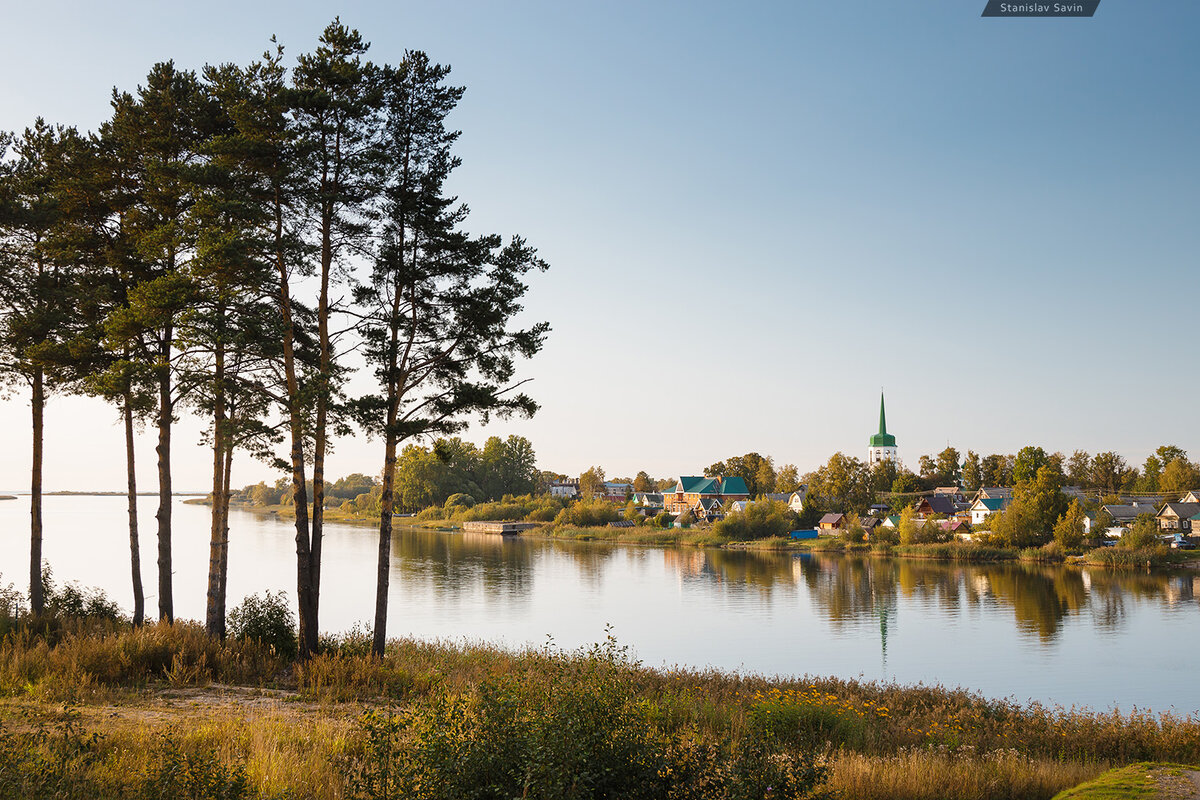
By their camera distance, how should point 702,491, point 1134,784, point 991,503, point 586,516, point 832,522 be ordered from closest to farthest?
point 1134,784
point 991,503
point 832,522
point 586,516
point 702,491

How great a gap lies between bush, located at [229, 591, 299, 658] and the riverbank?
674 millimetres

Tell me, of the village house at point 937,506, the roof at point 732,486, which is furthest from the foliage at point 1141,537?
the roof at point 732,486

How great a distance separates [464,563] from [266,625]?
4723 cm

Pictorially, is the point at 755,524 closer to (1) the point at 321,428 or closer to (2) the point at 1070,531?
(2) the point at 1070,531

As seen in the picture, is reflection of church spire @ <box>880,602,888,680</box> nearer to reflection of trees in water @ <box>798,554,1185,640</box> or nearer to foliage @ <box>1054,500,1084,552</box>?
reflection of trees in water @ <box>798,554,1185,640</box>

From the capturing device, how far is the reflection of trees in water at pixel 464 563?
50.4m

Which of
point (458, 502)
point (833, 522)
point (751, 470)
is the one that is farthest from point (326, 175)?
point (751, 470)

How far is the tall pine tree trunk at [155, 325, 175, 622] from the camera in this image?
19.3 m

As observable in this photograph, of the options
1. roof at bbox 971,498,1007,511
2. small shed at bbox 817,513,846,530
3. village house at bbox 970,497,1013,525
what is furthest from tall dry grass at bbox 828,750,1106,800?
roof at bbox 971,498,1007,511

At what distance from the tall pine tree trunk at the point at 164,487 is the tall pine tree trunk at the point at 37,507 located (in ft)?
8.30

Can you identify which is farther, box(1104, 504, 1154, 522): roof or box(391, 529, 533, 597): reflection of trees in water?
box(1104, 504, 1154, 522): roof

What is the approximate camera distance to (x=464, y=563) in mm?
63938

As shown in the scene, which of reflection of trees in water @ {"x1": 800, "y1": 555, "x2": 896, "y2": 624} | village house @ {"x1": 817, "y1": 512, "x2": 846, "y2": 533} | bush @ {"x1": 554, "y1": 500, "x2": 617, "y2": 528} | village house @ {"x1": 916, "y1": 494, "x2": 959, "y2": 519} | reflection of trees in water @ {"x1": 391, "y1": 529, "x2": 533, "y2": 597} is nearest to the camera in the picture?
reflection of trees in water @ {"x1": 800, "y1": 555, "x2": 896, "y2": 624}

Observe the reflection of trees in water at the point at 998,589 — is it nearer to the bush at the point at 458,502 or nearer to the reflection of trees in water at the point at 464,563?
the reflection of trees in water at the point at 464,563
